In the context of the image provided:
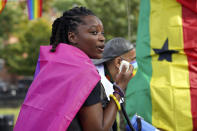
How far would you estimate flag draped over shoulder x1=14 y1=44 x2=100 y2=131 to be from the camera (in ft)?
5.63

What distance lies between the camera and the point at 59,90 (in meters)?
1.74

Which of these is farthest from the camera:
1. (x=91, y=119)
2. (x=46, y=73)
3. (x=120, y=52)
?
(x=120, y=52)

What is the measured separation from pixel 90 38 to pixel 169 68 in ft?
5.03

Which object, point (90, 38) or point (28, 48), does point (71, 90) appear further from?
point (28, 48)

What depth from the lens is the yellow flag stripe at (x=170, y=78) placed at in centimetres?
313

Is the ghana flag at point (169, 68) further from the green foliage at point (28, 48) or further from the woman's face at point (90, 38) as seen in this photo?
the green foliage at point (28, 48)

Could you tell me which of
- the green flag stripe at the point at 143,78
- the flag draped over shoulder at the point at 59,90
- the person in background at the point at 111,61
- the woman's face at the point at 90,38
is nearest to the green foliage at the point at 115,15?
the green flag stripe at the point at 143,78

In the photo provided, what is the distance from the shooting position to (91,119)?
66.9 inches

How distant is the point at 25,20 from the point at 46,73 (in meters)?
31.0

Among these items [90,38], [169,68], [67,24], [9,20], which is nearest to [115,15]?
[169,68]

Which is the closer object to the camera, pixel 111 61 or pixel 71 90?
pixel 71 90

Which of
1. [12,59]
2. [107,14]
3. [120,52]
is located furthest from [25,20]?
[120,52]

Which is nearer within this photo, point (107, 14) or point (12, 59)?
point (107, 14)

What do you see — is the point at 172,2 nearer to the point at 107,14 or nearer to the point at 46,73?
the point at 46,73
